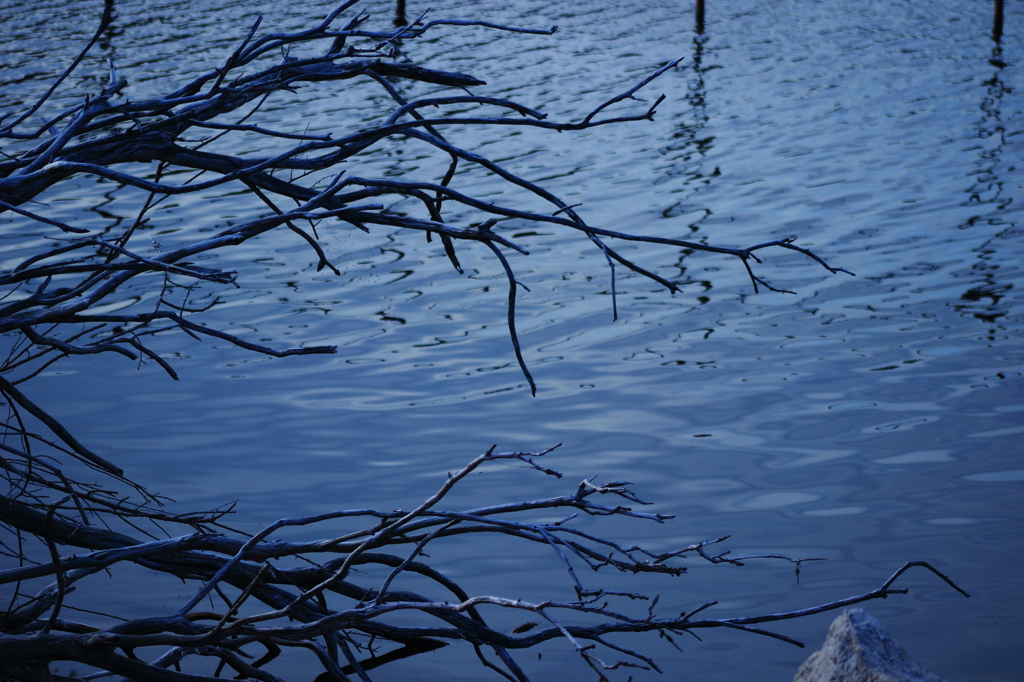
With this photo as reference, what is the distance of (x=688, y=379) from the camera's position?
236 inches

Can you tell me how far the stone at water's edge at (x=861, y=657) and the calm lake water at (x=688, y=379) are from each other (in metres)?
0.48

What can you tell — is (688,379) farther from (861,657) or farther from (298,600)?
(298,600)

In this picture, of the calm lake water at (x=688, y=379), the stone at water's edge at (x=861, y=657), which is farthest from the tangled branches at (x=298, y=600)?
the calm lake water at (x=688, y=379)

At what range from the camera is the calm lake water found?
4328 mm

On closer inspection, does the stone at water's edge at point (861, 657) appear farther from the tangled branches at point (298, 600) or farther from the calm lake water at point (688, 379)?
the calm lake water at point (688, 379)

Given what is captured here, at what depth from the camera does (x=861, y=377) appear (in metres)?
5.89

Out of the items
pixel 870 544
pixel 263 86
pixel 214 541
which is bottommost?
pixel 870 544

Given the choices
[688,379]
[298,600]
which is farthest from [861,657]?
[688,379]

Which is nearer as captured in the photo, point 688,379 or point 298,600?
point 298,600

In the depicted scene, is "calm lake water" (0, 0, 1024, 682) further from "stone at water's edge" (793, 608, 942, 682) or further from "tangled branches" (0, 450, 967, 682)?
"tangled branches" (0, 450, 967, 682)

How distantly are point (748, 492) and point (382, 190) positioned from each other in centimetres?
300

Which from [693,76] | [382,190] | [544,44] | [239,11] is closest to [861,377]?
[382,190]

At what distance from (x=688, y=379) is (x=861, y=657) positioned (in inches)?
116

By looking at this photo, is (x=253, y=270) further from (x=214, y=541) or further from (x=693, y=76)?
(x=693, y=76)
